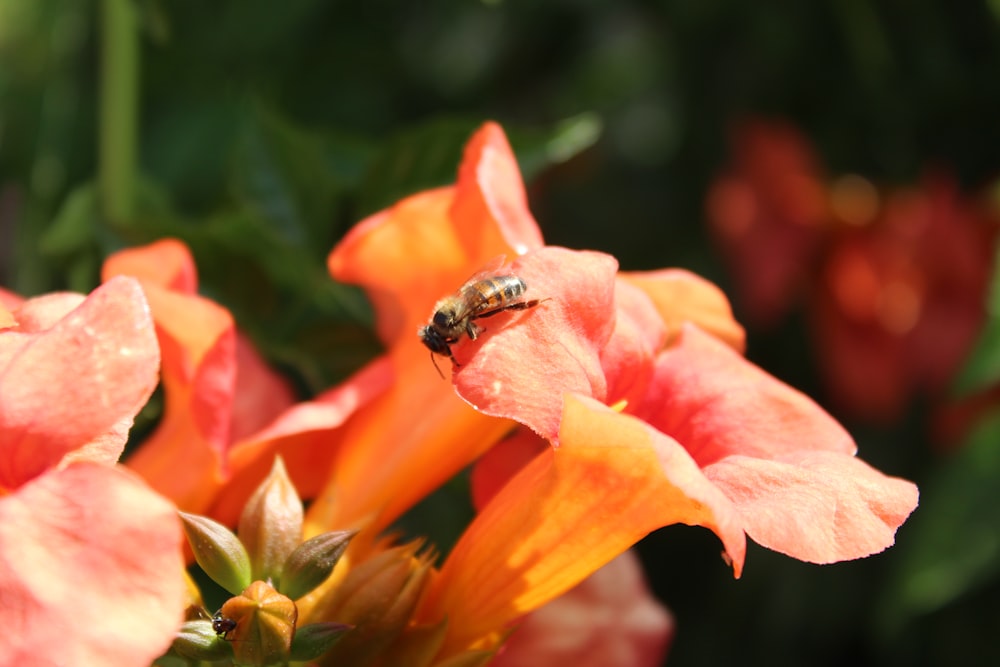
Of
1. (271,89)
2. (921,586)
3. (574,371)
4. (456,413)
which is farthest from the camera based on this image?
(271,89)

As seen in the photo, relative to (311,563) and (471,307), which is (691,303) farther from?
(311,563)

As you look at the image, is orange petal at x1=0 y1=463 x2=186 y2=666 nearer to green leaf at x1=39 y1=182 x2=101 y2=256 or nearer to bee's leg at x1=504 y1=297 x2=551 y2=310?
bee's leg at x1=504 y1=297 x2=551 y2=310

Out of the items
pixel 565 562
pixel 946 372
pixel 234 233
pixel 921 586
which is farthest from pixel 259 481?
pixel 946 372

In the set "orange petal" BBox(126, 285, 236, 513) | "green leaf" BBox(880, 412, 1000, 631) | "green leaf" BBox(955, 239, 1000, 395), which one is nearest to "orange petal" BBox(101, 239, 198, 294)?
"orange petal" BBox(126, 285, 236, 513)

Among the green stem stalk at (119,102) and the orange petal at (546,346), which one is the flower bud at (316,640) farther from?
the green stem stalk at (119,102)

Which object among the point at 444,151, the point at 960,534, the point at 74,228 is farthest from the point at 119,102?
the point at 960,534

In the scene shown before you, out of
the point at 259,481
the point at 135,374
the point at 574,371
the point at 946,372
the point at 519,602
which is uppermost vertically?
the point at 135,374

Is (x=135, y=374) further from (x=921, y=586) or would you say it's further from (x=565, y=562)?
(x=921, y=586)
